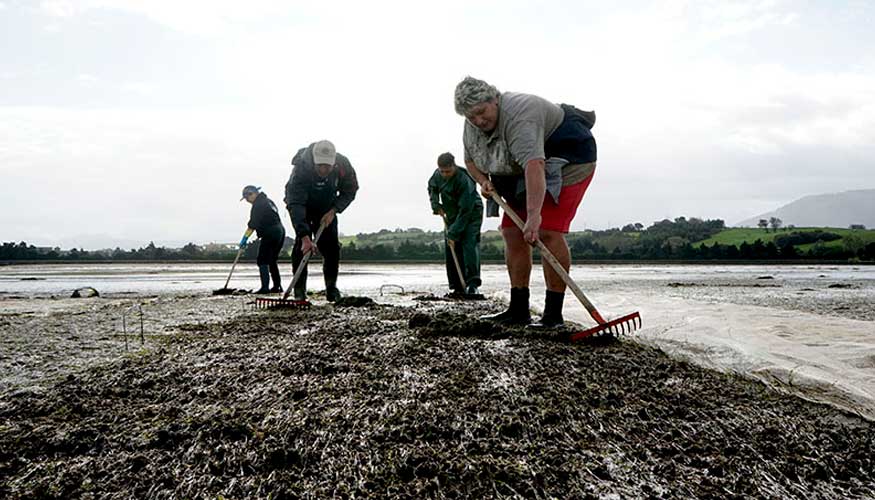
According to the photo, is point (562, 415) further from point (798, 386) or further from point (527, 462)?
point (798, 386)

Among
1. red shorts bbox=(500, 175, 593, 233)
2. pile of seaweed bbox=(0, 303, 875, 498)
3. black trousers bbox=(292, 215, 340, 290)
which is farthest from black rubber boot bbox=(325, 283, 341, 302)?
pile of seaweed bbox=(0, 303, 875, 498)

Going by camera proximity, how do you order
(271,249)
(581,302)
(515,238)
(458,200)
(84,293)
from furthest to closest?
1. (271,249)
2. (84,293)
3. (458,200)
4. (515,238)
5. (581,302)

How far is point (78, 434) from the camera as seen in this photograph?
5.12 feet

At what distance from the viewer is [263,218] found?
9453 mm

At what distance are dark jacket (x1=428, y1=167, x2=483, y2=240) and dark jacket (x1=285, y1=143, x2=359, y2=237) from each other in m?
1.66

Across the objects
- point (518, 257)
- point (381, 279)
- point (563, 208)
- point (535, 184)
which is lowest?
point (381, 279)

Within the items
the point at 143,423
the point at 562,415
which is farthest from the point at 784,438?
the point at 143,423

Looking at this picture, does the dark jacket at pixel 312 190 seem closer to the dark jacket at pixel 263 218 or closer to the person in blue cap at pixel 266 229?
the person in blue cap at pixel 266 229

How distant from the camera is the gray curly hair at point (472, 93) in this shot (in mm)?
3557

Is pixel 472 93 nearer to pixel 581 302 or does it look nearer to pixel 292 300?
pixel 581 302

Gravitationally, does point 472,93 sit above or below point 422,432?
above

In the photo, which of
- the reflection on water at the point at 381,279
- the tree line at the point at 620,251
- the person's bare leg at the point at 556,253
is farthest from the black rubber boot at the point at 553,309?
the tree line at the point at 620,251

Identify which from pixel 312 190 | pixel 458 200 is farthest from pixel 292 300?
pixel 458 200

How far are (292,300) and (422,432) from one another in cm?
448
